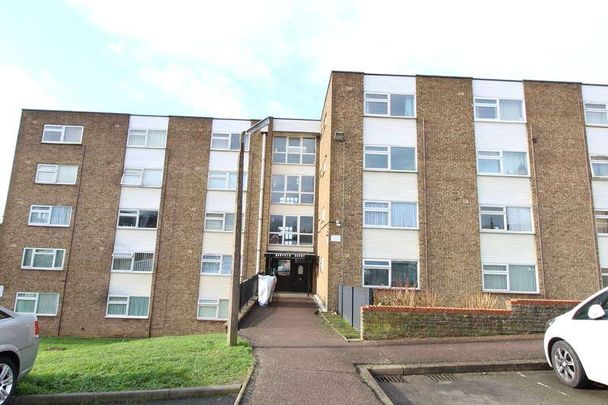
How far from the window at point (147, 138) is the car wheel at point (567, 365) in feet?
69.8

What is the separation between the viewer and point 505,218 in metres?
17.3

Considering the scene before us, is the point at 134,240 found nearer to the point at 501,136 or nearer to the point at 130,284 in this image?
the point at 130,284

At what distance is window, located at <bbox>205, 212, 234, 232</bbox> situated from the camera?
73.8 ft

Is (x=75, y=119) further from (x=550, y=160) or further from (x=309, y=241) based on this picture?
(x=550, y=160)

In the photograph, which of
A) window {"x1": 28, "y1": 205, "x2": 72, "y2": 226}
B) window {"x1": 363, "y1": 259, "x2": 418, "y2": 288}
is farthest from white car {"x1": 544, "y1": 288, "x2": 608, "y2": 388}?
window {"x1": 28, "y1": 205, "x2": 72, "y2": 226}

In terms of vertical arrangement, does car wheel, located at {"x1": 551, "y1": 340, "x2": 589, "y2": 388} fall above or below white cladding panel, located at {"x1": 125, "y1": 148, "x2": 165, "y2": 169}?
below

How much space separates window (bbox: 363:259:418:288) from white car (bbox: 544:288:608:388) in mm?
10192

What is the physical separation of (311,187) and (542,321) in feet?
48.7

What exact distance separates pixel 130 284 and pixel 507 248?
18360mm

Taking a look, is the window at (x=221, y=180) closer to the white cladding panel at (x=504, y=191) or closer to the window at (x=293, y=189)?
the window at (x=293, y=189)

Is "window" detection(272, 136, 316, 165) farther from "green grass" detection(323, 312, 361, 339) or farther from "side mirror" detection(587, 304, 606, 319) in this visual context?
"side mirror" detection(587, 304, 606, 319)

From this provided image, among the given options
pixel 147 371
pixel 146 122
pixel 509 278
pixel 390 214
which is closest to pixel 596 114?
pixel 509 278

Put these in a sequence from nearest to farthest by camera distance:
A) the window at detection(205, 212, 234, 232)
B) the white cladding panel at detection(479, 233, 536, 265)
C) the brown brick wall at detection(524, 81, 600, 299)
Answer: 1. the brown brick wall at detection(524, 81, 600, 299)
2. the white cladding panel at detection(479, 233, 536, 265)
3. the window at detection(205, 212, 234, 232)

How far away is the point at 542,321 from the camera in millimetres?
10297
